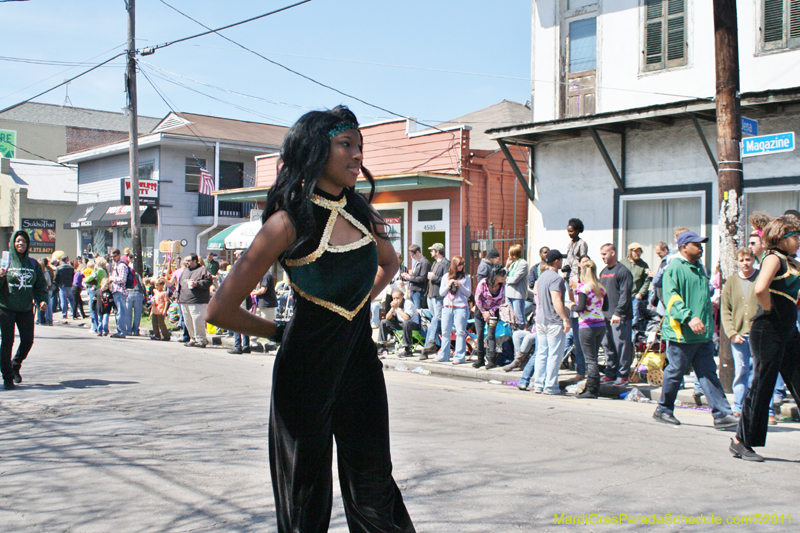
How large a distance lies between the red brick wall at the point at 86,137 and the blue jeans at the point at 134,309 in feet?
111

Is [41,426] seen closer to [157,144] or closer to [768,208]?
[768,208]

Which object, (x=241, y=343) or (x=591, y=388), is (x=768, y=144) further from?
(x=241, y=343)

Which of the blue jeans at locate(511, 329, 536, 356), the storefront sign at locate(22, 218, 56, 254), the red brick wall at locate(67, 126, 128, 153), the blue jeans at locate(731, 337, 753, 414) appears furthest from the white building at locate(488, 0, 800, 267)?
the red brick wall at locate(67, 126, 128, 153)

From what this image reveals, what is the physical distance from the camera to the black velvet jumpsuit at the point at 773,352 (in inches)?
228

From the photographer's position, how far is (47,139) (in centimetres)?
4800

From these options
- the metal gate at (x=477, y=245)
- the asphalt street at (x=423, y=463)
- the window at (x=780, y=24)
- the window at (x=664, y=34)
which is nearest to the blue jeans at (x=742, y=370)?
the asphalt street at (x=423, y=463)

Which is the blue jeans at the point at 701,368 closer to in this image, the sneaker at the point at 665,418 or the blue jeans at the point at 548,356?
the sneaker at the point at 665,418

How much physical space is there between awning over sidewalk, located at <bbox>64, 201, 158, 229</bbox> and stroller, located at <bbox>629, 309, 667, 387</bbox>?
23.6 metres

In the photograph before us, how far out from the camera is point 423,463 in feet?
18.0

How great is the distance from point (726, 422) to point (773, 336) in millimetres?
1738

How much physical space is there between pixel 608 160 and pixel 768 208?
3063mm

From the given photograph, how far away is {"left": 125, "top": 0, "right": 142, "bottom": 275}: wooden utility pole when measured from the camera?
20.6 metres

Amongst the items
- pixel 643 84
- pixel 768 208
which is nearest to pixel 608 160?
pixel 643 84

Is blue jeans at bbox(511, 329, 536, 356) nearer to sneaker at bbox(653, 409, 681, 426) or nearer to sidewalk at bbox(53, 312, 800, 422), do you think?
sidewalk at bbox(53, 312, 800, 422)
